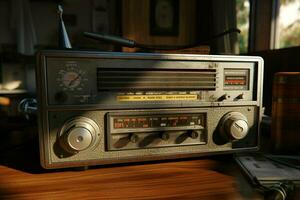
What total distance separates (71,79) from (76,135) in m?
0.12

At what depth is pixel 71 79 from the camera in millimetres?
525

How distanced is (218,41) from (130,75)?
4.25 feet

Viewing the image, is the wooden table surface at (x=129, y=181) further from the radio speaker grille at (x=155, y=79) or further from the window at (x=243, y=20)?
the window at (x=243, y=20)

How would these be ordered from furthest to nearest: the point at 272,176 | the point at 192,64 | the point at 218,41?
the point at 218,41
the point at 192,64
the point at 272,176

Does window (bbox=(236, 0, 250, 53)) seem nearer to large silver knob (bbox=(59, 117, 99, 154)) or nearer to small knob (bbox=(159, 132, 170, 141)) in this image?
small knob (bbox=(159, 132, 170, 141))

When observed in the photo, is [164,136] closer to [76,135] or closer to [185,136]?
[185,136]

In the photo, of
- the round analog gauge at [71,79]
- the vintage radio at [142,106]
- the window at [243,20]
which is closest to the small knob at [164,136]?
the vintage radio at [142,106]

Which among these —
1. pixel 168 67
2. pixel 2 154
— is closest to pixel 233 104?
pixel 168 67

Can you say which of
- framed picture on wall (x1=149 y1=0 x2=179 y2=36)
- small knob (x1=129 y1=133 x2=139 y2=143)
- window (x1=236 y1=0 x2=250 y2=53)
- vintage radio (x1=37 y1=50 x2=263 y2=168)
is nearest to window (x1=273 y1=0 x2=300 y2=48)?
window (x1=236 y1=0 x2=250 y2=53)

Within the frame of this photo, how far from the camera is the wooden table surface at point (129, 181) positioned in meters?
0.45

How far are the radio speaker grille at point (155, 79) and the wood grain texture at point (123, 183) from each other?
0.61 ft

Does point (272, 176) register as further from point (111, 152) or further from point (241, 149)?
point (111, 152)

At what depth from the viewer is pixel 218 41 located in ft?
5.57

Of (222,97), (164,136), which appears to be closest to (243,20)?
(222,97)
